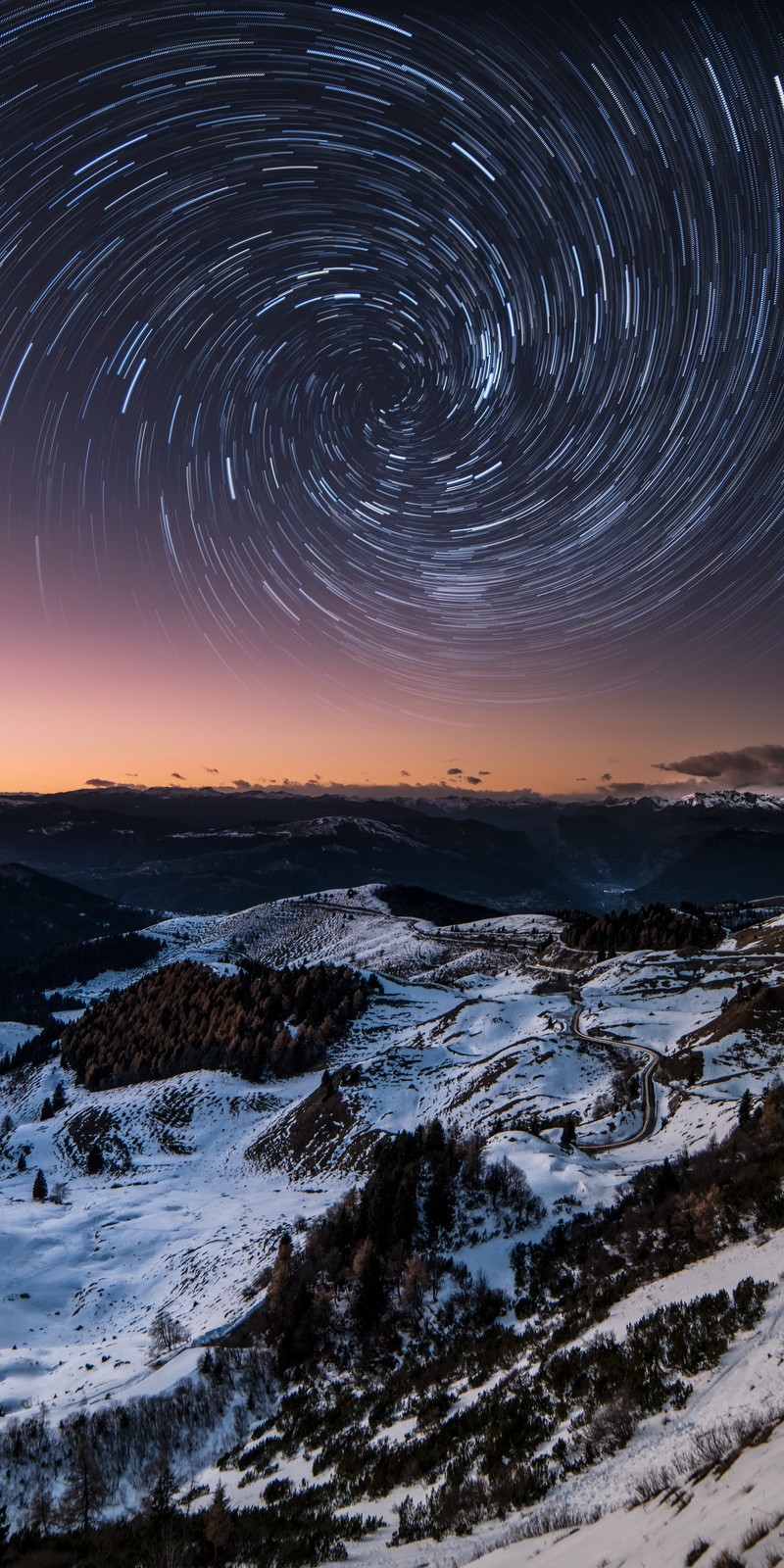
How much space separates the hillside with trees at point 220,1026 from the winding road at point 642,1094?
44143 mm

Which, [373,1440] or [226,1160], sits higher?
[373,1440]

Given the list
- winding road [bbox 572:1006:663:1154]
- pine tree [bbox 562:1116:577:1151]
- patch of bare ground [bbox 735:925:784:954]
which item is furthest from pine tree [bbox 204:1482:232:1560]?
patch of bare ground [bbox 735:925:784:954]

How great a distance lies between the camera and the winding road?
49.7 m

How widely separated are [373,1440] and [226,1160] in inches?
2363

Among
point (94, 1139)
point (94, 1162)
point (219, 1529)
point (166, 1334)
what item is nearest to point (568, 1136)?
point (166, 1334)

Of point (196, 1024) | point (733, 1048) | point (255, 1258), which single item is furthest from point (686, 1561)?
point (196, 1024)

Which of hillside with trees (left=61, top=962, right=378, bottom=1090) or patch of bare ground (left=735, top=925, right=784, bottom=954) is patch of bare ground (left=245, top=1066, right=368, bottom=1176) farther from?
patch of bare ground (left=735, top=925, right=784, bottom=954)

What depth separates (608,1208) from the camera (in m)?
38.1

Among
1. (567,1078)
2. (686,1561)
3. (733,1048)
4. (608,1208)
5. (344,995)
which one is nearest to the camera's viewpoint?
(686,1561)

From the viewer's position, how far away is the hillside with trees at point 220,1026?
10469cm

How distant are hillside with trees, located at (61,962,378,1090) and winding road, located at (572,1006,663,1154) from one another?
4414cm

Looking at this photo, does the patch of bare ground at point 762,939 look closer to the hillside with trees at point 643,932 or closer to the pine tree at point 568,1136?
the hillside with trees at point 643,932

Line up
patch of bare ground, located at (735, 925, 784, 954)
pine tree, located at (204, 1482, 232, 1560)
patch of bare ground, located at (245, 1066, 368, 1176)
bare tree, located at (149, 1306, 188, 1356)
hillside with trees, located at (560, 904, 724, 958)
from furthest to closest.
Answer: hillside with trees, located at (560, 904, 724, 958) < patch of bare ground, located at (735, 925, 784, 954) < patch of bare ground, located at (245, 1066, 368, 1176) < bare tree, located at (149, 1306, 188, 1356) < pine tree, located at (204, 1482, 232, 1560)

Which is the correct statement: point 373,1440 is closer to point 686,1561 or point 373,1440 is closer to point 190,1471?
point 190,1471
